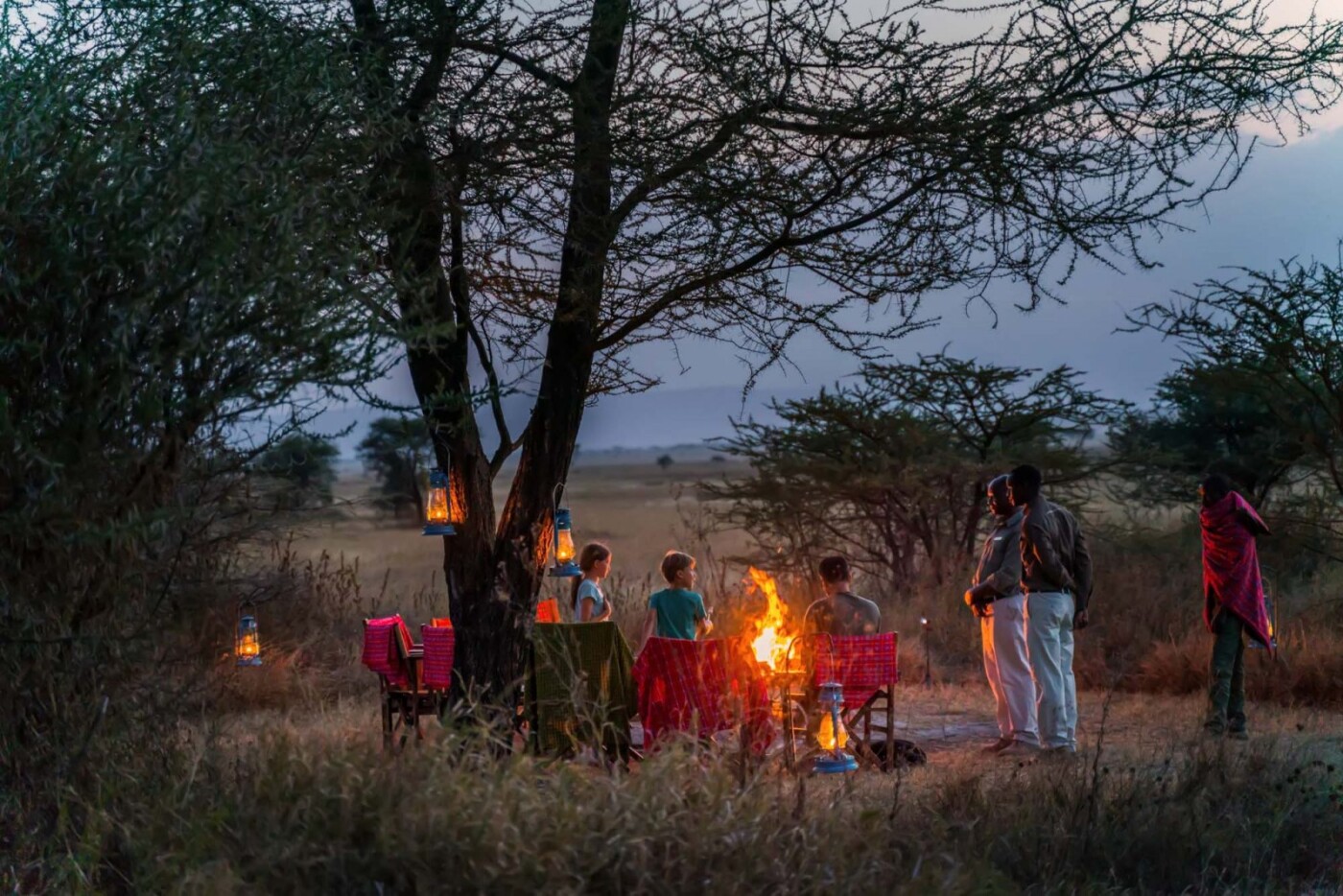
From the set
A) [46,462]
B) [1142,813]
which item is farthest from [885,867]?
[46,462]

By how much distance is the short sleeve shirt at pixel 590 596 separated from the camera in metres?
8.89

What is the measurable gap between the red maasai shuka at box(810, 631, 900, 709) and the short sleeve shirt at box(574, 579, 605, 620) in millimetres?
1376

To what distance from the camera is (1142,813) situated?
5926 mm

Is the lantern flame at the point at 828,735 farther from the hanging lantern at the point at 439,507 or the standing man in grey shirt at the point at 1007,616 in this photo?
the hanging lantern at the point at 439,507

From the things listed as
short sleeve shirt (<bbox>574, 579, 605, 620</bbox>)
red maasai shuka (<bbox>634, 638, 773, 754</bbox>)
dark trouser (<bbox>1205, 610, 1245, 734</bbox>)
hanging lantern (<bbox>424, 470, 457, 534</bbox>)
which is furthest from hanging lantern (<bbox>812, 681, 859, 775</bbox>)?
dark trouser (<bbox>1205, 610, 1245, 734</bbox>)

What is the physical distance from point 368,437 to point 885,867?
111ft

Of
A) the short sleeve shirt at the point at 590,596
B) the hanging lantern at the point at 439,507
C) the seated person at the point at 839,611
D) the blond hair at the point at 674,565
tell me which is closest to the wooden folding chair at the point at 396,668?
the hanging lantern at the point at 439,507

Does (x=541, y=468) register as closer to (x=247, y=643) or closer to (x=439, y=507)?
(x=439, y=507)

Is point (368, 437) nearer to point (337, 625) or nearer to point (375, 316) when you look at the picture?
point (337, 625)

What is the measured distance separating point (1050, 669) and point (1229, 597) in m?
1.33

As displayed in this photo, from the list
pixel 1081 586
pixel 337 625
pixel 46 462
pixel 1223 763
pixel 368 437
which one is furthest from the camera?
pixel 368 437

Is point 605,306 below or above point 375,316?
above

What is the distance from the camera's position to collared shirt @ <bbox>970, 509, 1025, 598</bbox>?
29.7 feet

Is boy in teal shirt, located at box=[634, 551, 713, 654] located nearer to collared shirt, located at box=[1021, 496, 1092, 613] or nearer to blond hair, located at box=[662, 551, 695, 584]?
blond hair, located at box=[662, 551, 695, 584]
